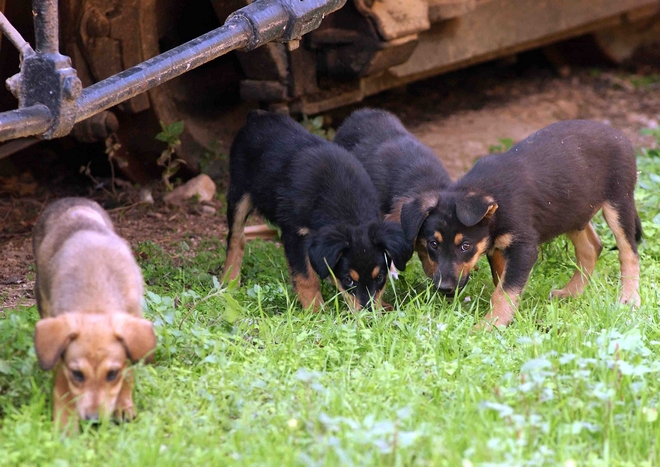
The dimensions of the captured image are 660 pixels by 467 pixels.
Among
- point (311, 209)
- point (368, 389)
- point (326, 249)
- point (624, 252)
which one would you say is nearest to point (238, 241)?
point (311, 209)

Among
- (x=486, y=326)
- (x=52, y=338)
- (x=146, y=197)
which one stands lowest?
(x=486, y=326)

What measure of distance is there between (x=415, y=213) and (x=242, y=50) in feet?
4.26

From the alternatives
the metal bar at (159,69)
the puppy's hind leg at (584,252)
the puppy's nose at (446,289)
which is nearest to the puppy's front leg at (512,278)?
the puppy's nose at (446,289)

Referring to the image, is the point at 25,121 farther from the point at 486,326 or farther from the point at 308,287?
the point at 486,326

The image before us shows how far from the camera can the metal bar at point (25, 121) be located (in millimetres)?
3689

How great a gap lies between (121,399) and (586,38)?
8.95m

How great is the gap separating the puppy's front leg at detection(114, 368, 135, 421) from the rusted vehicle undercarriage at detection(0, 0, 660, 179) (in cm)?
134

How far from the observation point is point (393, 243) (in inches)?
194

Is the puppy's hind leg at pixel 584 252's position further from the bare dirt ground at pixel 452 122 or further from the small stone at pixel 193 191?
the small stone at pixel 193 191

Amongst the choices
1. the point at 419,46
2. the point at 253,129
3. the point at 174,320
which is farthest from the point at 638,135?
the point at 174,320

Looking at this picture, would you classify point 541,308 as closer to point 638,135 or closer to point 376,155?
point 376,155

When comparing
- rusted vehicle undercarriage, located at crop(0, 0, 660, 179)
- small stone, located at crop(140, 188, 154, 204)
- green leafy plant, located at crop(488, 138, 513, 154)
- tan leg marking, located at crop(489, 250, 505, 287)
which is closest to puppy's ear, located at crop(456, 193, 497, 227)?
tan leg marking, located at crop(489, 250, 505, 287)

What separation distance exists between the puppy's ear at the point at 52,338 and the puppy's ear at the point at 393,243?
1.90 metres

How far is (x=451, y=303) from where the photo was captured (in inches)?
204
